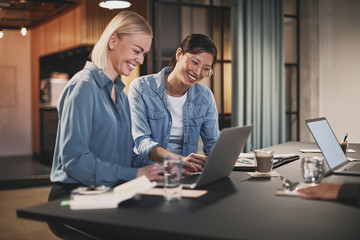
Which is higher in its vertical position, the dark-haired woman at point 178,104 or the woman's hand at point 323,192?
the dark-haired woman at point 178,104

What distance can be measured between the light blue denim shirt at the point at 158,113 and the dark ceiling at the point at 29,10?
168 inches

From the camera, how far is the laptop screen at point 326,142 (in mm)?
2006

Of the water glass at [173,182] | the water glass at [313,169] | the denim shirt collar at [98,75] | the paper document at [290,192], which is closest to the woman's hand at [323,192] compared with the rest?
the paper document at [290,192]

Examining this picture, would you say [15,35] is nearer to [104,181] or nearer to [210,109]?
[210,109]

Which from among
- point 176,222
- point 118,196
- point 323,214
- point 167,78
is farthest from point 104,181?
point 167,78

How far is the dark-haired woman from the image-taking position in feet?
8.13

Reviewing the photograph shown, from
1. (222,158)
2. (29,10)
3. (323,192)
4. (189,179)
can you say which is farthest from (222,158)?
(29,10)

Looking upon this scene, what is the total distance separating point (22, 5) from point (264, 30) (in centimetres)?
401

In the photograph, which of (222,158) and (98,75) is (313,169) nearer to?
(222,158)

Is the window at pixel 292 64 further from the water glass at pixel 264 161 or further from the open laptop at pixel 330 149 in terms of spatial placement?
the water glass at pixel 264 161

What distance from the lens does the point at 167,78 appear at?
2.64 metres

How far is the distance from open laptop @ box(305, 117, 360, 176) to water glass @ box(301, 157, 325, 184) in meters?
0.28

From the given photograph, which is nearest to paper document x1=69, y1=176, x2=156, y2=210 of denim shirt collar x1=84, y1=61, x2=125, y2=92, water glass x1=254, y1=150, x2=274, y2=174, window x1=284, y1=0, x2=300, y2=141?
denim shirt collar x1=84, y1=61, x2=125, y2=92

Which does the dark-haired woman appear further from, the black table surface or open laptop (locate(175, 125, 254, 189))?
the black table surface
